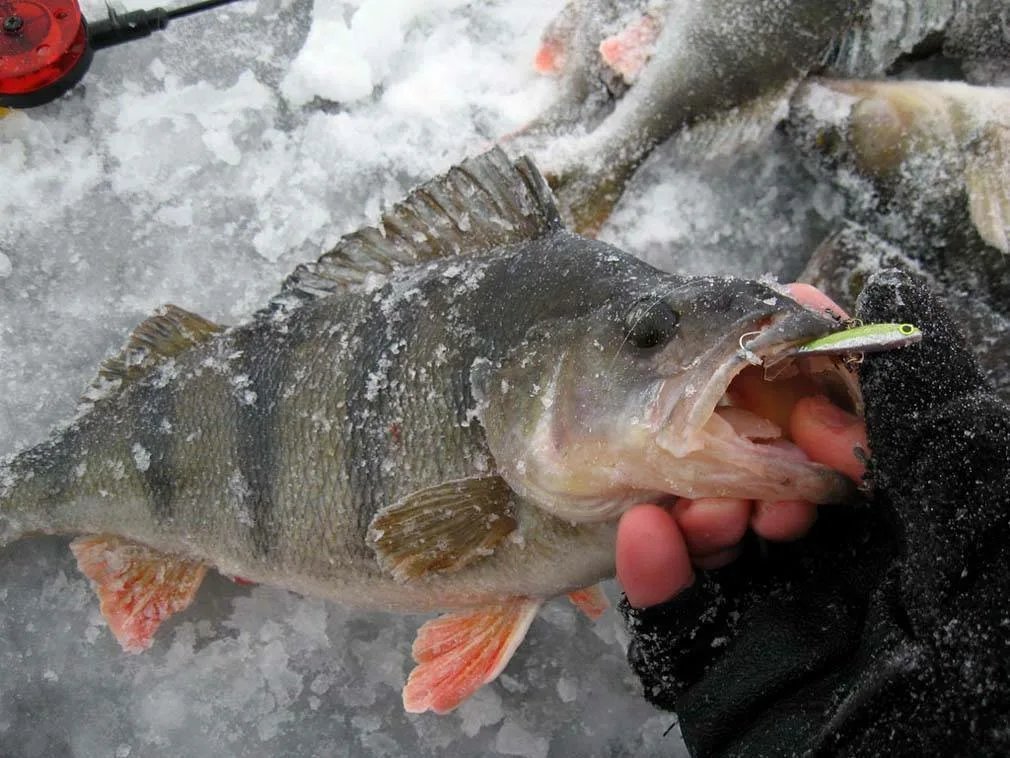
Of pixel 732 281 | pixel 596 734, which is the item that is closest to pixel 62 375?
pixel 596 734

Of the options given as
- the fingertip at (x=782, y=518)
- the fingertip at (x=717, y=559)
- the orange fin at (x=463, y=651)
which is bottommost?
the orange fin at (x=463, y=651)

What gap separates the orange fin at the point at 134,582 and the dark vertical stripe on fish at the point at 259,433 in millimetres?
317

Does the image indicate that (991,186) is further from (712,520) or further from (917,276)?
(712,520)

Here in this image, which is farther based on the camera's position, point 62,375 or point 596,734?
point 62,375

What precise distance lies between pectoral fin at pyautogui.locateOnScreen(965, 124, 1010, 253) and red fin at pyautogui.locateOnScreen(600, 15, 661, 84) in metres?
0.91

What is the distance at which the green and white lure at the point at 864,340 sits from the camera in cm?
108

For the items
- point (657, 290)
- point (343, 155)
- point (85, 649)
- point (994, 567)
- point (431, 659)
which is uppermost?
point (657, 290)

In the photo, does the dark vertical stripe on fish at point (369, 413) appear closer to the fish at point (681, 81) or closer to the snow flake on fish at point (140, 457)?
the snow flake on fish at point (140, 457)

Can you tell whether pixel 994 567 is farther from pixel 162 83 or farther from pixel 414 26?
pixel 162 83

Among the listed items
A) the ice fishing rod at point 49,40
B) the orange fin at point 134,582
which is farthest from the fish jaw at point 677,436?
the ice fishing rod at point 49,40

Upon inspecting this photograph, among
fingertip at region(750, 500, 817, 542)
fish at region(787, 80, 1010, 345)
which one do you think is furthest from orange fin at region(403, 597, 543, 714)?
fish at region(787, 80, 1010, 345)

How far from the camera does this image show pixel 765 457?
3.95ft

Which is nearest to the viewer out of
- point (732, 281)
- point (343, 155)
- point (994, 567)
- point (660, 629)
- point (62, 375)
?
point (994, 567)

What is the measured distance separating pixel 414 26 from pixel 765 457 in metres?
1.96
